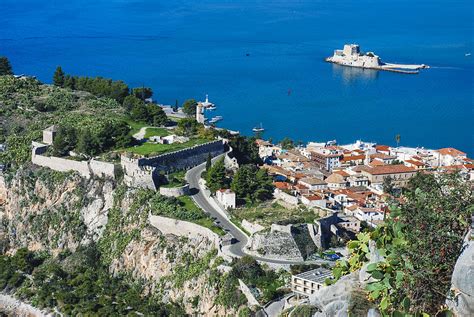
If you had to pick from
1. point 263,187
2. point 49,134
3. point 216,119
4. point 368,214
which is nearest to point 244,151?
point 263,187

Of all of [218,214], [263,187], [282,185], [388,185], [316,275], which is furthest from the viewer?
[388,185]

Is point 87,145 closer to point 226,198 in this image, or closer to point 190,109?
point 226,198

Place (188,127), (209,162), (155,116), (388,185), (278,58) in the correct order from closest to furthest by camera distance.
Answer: (209,162) < (388,185) < (188,127) < (155,116) < (278,58)

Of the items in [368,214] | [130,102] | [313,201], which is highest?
[130,102]

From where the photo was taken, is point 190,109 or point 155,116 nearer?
point 155,116

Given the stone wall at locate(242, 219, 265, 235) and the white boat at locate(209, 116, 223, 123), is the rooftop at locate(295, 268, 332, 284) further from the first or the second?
the white boat at locate(209, 116, 223, 123)

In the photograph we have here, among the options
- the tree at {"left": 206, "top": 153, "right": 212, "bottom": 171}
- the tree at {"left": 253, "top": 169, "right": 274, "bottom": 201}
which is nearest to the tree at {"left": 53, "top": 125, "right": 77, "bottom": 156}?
the tree at {"left": 206, "top": 153, "right": 212, "bottom": 171}

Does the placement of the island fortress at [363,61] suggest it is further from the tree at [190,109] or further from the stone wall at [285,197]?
the stone wall at [285,197]
